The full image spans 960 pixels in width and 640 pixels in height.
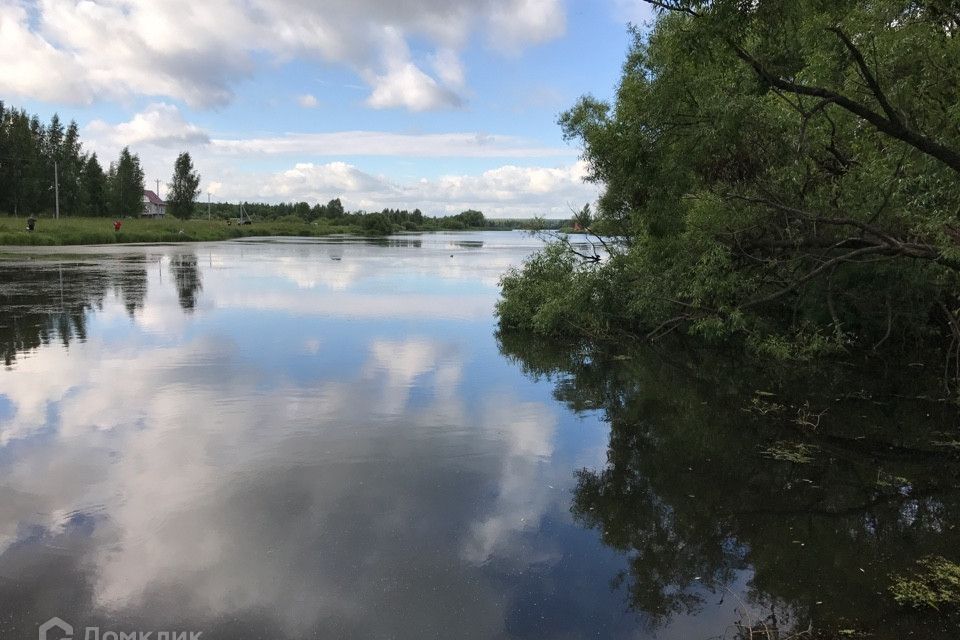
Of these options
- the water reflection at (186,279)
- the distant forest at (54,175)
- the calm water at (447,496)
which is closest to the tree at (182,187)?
the distant forest at (54,175)

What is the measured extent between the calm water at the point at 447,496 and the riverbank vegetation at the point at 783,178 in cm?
229

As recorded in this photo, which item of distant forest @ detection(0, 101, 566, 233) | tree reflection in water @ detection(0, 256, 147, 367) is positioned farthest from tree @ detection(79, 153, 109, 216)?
tree reflection in water @ detection(0, 256, 147, 367)

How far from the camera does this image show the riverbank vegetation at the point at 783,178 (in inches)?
329

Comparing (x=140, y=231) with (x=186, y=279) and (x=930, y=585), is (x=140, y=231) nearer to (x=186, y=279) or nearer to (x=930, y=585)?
(x=186, y=279)

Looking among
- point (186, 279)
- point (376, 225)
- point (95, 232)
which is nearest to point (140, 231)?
point (95, 232)

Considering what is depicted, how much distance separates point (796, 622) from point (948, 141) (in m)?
7.60

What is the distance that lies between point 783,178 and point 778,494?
24.0 feet

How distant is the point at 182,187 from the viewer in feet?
322

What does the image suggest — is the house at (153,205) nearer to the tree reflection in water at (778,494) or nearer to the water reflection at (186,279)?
the water reflection at (186,279)

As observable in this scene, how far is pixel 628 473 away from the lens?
27.7 feet

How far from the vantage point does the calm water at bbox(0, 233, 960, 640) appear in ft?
17.4

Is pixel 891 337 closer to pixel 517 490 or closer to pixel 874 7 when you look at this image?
pixel 874 7

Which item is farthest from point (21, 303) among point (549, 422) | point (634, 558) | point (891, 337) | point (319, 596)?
point (891, 337)

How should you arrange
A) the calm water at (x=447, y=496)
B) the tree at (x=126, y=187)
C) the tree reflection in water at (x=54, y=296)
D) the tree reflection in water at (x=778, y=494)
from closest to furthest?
the calm water at (x=447, y=496), the tree reflection in water at (x=778, y=494), the tree reflection in water at (x=54, y=296), the tree at (x=126, y=187)
